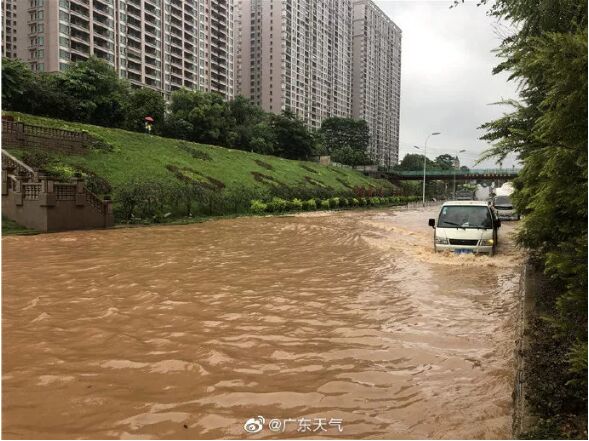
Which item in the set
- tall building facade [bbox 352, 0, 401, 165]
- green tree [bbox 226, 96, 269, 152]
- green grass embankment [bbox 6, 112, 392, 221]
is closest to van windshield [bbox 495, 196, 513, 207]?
green grass embankment [bbox 6, 112, 392, 221]

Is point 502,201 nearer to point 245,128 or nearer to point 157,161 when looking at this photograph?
point 157,161

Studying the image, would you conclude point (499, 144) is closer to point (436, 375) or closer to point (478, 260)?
point (478, 260)

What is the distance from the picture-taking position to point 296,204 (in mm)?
39375

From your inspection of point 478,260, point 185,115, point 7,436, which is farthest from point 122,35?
point 7,436

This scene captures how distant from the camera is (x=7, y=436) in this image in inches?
146

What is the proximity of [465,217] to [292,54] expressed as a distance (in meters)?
119

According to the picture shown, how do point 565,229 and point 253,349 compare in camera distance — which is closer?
point 565,229

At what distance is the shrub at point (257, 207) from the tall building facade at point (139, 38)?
52.5 meters

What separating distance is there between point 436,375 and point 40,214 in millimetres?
18860

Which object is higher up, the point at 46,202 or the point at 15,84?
the point at 15,84

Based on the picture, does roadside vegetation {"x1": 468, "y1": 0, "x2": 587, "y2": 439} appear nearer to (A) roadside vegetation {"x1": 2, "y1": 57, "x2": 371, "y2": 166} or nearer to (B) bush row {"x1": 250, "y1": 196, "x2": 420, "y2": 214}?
(B) bush row {"x1": 250, "y1": 196, "x2": 420, "y2": 214}

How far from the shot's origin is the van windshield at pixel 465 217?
43.9ft

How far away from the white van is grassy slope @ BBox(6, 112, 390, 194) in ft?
66.0

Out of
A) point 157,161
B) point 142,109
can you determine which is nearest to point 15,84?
point 142,109
